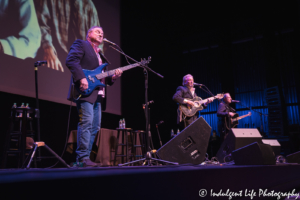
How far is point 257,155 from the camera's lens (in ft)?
6.82

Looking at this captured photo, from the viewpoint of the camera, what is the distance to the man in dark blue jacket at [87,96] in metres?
2.54

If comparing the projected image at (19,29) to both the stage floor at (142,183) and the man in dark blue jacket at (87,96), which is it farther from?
the stage floor at (142,183)

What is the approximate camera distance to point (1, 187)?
475 mm

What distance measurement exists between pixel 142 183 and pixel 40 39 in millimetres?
3966

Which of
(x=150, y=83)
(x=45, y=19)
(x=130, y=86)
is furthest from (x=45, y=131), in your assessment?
(x=150, y=83)

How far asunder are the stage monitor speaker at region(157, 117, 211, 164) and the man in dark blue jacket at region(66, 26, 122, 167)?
74 centimetres

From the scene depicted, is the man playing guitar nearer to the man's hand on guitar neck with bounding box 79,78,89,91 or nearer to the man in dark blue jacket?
the man in dark blue jacket

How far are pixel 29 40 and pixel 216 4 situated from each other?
579cm

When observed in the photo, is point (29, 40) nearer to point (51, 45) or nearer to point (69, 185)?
point (51, 45)

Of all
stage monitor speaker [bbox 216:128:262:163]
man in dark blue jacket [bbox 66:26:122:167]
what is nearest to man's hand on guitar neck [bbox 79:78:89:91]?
man in dark blue jacket [bbox 66:26:122:167]

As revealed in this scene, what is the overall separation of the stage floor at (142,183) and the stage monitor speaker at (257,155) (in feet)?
1.02

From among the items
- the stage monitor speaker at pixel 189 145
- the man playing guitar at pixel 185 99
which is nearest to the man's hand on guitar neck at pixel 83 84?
the stage monitor speaker at pixel 189 145

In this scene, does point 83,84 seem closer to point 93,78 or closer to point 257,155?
point 93,78

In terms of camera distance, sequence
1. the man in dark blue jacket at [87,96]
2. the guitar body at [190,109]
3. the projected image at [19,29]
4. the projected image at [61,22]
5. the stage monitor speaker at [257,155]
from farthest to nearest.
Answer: the guitar body at [190,109], the projected image at [61,22], the projected image at [19,29], the man in dark blue jacket at [87,96], the stage monitor speaker at [257,155]
